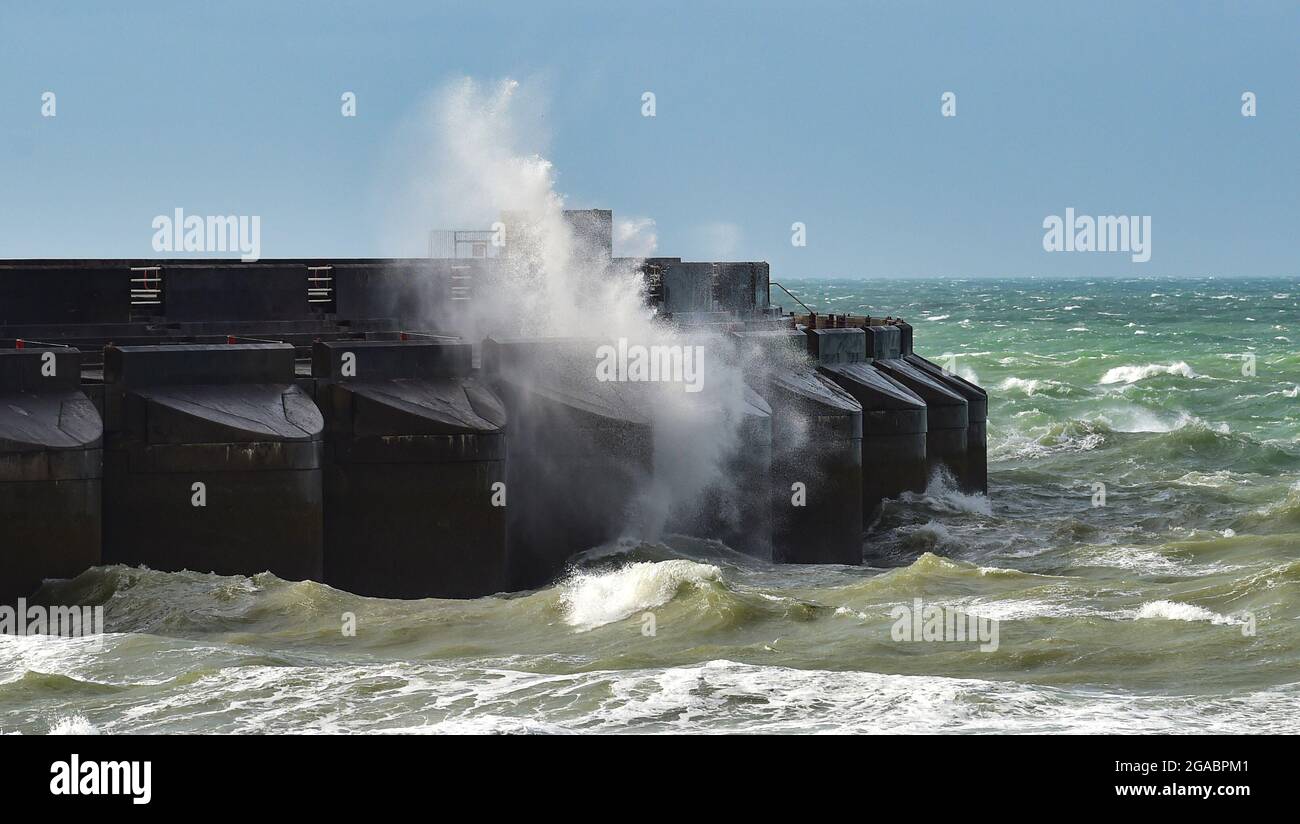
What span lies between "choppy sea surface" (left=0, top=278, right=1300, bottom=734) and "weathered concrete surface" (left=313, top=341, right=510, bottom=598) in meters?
0.75

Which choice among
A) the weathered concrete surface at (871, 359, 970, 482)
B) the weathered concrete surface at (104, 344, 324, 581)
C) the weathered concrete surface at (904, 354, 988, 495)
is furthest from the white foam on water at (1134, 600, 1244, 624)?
the weathered concrete surface at (904, 354, 988, 495)

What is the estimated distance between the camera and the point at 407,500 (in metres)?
16.6

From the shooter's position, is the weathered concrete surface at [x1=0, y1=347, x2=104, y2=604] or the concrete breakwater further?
the concrete breakwater

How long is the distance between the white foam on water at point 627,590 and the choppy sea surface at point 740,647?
28 millimetres

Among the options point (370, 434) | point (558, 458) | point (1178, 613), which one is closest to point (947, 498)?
point (558, 458)

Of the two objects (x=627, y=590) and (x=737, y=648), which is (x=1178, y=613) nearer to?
(x=737, y=648)

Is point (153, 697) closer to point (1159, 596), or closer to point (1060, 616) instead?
point (1060, 616)

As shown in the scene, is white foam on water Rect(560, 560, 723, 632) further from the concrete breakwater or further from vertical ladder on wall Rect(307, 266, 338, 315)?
vertical ladder on wall Rect(307, 266, 338, 315)

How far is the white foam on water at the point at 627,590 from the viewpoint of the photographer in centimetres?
1532

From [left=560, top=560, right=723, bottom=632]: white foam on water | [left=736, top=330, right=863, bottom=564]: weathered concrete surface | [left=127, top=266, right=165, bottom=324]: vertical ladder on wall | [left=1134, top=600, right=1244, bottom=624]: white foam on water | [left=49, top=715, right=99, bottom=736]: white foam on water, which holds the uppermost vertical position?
[left=127, top=266, right=165, bottom=324]: vertical ladder on wall

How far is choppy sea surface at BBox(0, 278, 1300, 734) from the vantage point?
1155cm

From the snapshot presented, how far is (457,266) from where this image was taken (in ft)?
70.7
